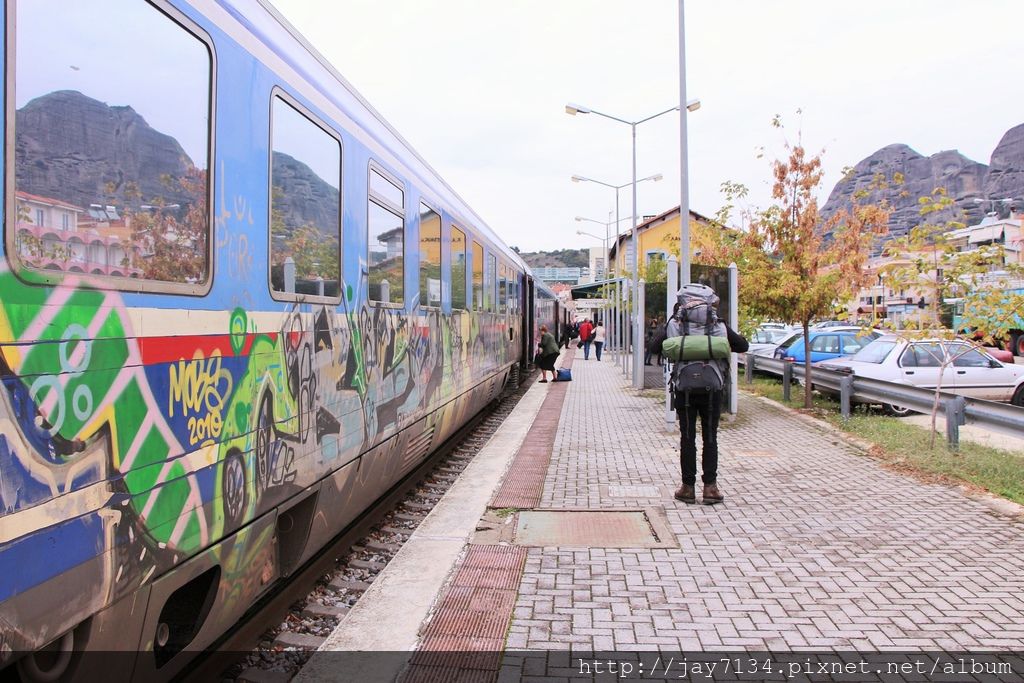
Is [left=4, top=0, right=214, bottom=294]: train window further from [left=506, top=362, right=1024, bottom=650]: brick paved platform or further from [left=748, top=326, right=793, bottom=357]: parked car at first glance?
[left=748, top=326, right=793, bottom=357]: parked car

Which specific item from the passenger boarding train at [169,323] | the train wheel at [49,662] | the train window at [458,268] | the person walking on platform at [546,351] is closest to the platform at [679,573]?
the passenger boarding train at [169,323]

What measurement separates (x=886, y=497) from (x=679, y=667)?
4.35 m

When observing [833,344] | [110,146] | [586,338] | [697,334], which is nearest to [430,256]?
[697,334]

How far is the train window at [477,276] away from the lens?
1055 centimetres

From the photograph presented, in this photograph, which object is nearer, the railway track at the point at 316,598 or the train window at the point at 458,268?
the railway track at the point at 316,598

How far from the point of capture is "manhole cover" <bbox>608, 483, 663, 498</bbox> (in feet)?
23.9

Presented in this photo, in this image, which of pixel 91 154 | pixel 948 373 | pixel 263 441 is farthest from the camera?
pixel 948 373

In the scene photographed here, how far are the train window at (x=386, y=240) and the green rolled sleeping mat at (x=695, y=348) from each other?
88.6 inches

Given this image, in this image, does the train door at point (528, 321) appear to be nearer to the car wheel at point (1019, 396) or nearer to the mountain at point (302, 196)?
the car wheel at point (1019, 396)

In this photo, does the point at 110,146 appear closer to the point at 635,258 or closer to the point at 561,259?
the point at 635,258

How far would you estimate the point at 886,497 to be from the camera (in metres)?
7.15

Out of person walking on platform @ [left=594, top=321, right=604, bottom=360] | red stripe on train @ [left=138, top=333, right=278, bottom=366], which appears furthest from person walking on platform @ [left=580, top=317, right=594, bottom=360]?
red stripe on train @ [left=138, top=333, right=278, bottom=366]

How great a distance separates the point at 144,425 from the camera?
2.64m

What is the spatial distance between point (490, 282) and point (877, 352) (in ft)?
24.1
